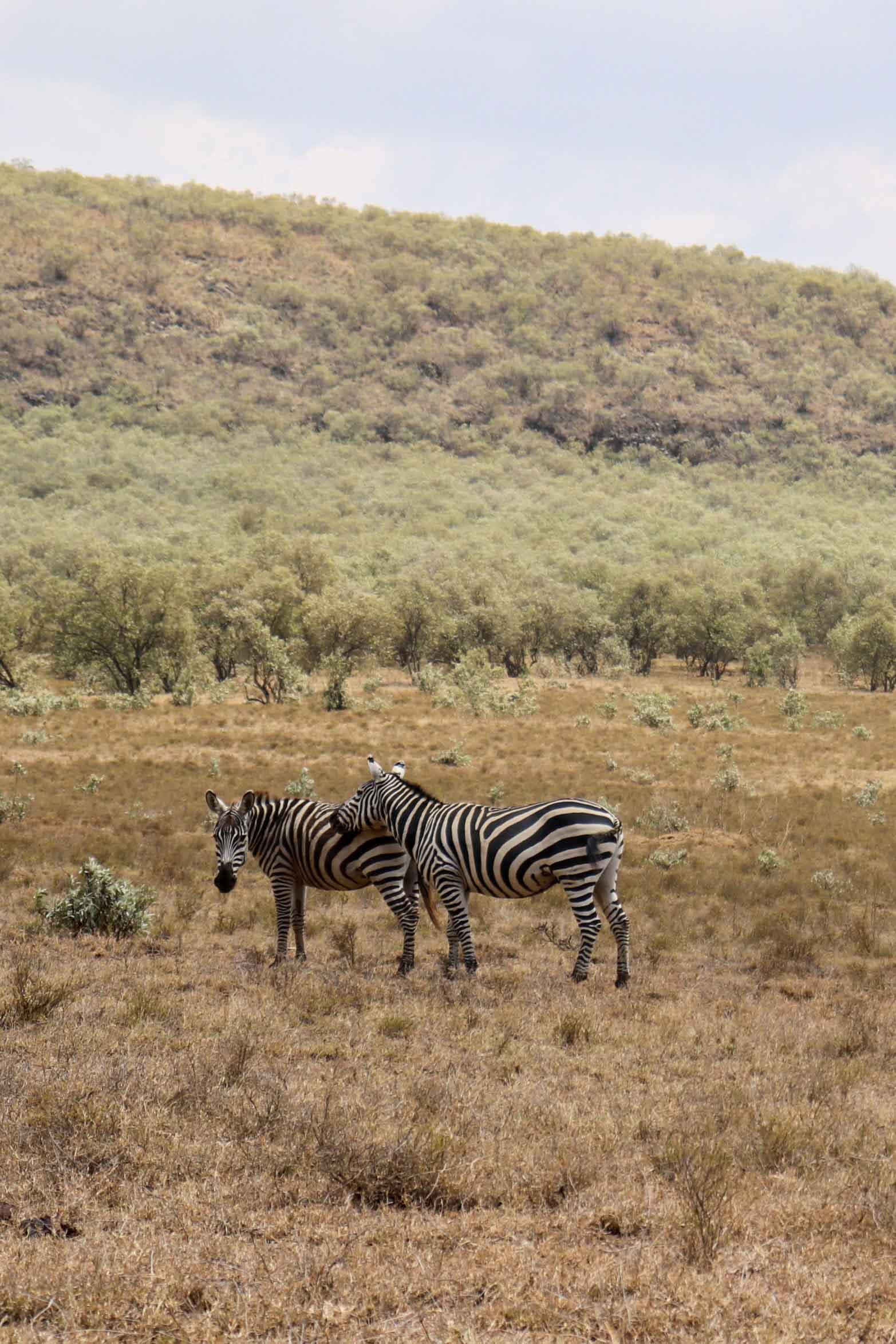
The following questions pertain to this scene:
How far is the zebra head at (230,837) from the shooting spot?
1163cm

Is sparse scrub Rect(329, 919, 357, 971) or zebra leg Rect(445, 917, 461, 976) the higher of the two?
zebra leg Rect(445, 917, 461, 976)

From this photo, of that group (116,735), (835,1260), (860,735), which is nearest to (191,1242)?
(835,1260)

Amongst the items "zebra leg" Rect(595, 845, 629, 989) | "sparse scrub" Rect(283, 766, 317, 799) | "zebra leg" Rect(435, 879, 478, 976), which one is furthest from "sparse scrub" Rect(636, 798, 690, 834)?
"zebra leg" Rect(435, 879, 478, 976)

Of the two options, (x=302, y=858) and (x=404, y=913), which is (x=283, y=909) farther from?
(x=404, y=913)

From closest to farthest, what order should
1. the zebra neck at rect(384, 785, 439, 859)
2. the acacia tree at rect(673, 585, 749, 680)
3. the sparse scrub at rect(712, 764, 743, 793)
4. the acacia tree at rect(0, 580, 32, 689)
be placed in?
1. the zebra neck at rect(384, 785, 439, 859)
2. the sparse scrub at rect(712, 764, 743, 793)
3. the acacia tree at rect(0, 580, 32, 689)
4. the acacia tree at rect(673, 585, 749, 680)

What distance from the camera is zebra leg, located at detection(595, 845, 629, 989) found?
36.1ft

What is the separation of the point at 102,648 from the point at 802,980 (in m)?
47.9

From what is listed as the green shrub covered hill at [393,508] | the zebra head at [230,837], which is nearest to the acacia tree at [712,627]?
the green shrub covered hill at [393,508]

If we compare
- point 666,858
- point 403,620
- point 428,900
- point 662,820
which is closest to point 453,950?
point 428,900

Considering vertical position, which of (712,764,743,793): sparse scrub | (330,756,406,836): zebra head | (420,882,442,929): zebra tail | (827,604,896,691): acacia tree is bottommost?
(712,764,743,793): sparse scrub

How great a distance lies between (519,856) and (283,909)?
3100 millimetres

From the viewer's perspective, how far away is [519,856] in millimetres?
10930

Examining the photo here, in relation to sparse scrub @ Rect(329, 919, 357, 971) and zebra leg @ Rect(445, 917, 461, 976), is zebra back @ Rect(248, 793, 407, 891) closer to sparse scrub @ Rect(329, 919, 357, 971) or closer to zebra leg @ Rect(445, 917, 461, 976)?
sparse scrub @ Rect(329, 919, 357, 971)

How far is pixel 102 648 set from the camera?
5291 cm
